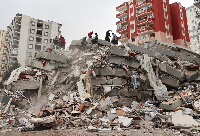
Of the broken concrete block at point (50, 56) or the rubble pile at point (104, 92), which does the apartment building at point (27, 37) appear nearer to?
the broken concrete block at point (50, 56)

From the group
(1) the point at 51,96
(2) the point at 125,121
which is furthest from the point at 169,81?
(1) the point at 51,96

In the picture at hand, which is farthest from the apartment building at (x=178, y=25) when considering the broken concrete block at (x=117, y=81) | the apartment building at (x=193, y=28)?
the broken concrete block at (x=117, y=81)

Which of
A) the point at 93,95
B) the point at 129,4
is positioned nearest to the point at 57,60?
the point at 93,95

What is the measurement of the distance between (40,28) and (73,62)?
111 ft

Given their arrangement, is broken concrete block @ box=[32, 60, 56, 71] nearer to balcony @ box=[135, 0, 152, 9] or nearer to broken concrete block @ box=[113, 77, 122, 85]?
broken concrete block @ box=[113, 77, 122, 85]

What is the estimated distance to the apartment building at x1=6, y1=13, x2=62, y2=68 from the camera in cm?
3750

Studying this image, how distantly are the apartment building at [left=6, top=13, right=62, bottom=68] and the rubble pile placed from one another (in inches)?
1205

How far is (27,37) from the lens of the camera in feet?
126

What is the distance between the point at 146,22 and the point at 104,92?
25.1 metres

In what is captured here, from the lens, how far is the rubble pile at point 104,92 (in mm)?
6215

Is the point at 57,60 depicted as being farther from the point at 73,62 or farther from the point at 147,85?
the point at 147,85

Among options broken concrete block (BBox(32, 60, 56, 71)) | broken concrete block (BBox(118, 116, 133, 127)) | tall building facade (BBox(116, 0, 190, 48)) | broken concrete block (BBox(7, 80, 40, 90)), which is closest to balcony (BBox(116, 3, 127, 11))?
tall building facade (BBox(116, 0, 190, 48))

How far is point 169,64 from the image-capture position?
10.7 metres

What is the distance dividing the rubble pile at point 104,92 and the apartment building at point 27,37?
3061cm
